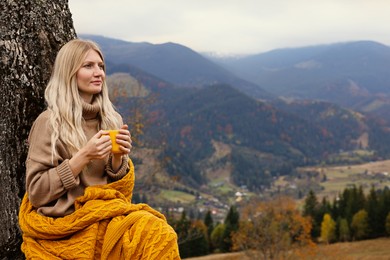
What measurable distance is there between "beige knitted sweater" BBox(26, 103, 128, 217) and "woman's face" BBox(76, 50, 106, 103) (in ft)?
1.30

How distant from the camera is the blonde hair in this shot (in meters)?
3.85

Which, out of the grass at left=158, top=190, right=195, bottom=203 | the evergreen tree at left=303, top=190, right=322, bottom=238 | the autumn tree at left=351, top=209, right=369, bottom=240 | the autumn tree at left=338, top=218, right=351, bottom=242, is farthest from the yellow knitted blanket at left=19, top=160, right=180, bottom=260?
the grass at left=158, top=190, right=195, bottom=203

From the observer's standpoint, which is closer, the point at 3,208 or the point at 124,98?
the point at 3,208

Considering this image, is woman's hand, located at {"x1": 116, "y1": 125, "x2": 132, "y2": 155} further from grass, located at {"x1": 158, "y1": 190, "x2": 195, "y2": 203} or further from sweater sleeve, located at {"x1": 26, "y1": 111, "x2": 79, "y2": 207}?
grass, located at {"x1": 158, "y1": 190, "x2": 195, "y2": 203}

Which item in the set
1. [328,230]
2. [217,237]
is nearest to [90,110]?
[217,237]

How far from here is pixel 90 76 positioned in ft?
13.4

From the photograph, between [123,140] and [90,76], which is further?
[90,76]

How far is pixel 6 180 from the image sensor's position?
→ 4.32 metres

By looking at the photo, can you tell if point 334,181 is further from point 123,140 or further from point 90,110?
point 123,140

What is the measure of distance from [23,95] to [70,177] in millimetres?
1336

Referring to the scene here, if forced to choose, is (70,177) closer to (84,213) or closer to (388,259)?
(84,213)

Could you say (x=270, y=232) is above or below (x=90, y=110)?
below

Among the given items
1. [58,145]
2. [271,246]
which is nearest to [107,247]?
[58,145]

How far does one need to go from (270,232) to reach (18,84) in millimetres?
38981
